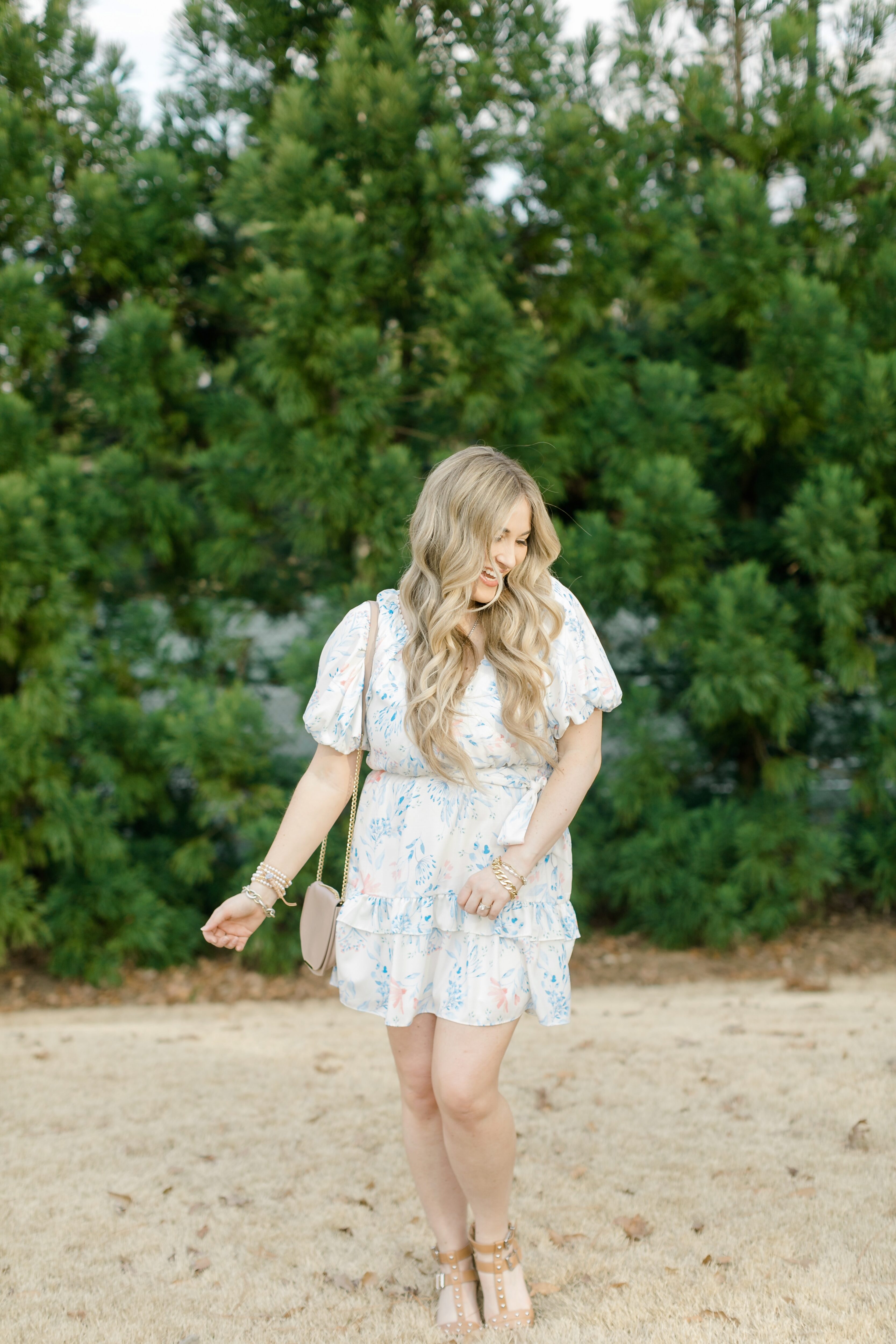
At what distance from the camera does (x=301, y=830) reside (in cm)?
225

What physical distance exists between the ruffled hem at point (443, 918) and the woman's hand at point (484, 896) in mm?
67

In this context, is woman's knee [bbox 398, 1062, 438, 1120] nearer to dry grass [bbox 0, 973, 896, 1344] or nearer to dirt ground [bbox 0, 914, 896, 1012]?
dry grass [bbox 0, 973, 896, 1344]

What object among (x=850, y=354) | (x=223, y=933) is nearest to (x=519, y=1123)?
(x=223, y=933)

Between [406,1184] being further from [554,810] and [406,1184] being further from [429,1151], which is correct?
[554,810]

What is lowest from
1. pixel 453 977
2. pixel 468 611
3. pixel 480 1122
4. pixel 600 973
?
pixel 600 973

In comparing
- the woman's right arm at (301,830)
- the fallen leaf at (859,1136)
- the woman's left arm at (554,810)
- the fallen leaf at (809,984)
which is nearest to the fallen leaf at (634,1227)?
the fallen leaf at (859,1136)

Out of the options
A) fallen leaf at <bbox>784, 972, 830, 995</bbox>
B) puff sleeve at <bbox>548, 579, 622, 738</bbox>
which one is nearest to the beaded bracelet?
puff sleeve at <bbox>548, 579, 622, 738</bbox>

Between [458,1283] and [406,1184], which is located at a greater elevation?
[458,1283]

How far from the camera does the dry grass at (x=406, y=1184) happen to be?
2.38 metres

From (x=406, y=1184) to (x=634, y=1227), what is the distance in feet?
2.22

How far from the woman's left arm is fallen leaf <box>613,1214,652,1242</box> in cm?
109

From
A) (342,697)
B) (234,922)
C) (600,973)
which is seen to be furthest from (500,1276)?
(600,973)

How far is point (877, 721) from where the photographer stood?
580 centimetres

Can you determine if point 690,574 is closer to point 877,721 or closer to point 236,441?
point 877,721
